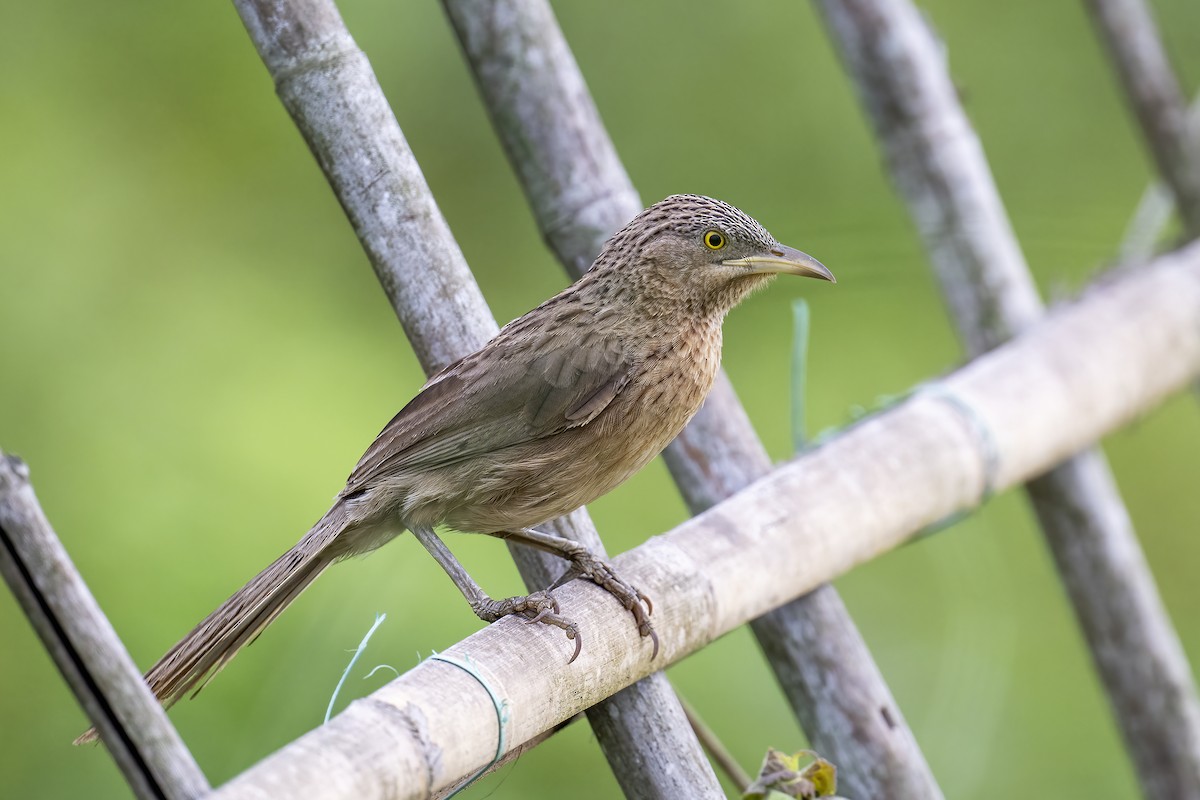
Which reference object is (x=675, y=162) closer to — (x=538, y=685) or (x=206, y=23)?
(x=206, y=23)

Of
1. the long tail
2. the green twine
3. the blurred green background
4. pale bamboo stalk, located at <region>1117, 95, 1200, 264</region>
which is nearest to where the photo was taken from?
the green twine

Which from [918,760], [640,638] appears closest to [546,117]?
[640,638]

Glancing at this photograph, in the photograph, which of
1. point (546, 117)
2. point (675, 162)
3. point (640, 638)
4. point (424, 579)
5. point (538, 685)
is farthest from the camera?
point (675, 162)

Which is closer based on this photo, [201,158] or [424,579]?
[424,579]

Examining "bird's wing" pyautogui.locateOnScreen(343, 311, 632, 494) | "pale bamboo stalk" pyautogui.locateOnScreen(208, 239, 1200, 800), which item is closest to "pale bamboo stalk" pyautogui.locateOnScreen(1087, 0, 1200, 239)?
"pale bamboo stalk" pyautogui.locateOnScreen(208, 239, 1200, 800)

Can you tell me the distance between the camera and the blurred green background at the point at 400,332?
384 centimetres

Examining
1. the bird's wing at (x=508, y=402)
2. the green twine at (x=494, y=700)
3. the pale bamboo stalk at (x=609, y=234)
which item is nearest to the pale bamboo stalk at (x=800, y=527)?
the green twine at (x=494, y=700)

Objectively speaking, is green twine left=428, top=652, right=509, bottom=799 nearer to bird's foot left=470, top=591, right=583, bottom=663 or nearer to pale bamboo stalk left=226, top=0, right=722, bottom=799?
bird's foot left=470, top=591, right=583, bottom=663

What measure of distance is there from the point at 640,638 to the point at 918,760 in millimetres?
760

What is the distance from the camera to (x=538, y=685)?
1.66 metres

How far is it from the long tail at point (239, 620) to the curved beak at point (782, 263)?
74cm

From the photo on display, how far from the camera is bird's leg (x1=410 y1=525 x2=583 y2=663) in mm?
1787

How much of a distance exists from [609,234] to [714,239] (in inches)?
11.0

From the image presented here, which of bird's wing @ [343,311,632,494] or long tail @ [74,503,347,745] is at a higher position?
bird's wing @ [343,311,632,494]
